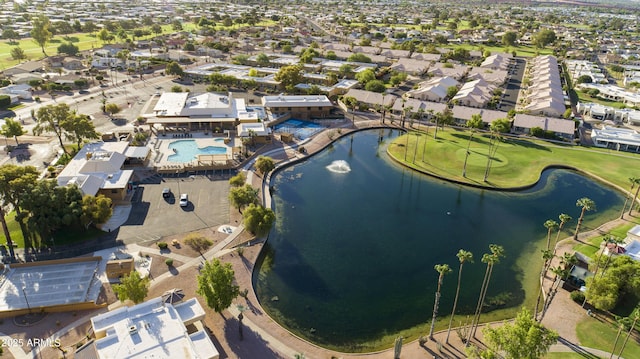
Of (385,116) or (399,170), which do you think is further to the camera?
(385,116)

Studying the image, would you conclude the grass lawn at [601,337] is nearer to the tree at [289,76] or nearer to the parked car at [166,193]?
the parked car at [166,193]

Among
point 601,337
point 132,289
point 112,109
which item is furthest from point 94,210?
point 601,337

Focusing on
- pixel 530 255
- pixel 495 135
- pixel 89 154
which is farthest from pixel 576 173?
pixel 89 154

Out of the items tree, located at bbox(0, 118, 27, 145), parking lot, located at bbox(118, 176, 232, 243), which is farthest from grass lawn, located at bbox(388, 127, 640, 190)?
tree, located at bbox(0, 118, 27, 145)

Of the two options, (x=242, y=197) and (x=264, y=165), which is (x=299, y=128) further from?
(x=242, y=197)

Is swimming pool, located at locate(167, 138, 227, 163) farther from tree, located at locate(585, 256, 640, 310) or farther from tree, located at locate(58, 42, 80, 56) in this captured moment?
tree, located at locate(58, 42, 80, 56)

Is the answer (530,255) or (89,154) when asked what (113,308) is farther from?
(530,255)
